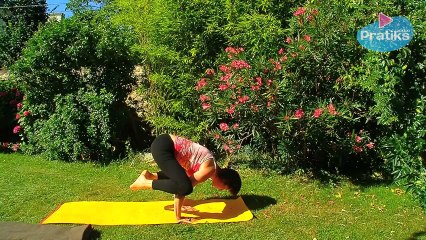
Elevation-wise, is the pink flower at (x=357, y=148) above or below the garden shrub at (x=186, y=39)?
below

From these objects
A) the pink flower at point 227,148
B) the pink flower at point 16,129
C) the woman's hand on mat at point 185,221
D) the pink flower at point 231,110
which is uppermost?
the pink flower at point 231,110

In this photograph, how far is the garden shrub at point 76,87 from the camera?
269 inches

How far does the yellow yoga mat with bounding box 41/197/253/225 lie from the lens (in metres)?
4.70

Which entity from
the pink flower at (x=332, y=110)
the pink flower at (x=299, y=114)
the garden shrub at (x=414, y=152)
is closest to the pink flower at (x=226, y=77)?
the pink flower at (x=299, y=114)

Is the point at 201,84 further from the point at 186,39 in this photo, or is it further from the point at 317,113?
the point at 317,113

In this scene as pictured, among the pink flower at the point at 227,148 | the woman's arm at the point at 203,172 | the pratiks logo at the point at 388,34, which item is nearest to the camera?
the pratiks logo at the point at 388,34

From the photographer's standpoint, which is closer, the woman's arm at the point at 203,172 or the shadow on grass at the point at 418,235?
the shadow on grass at the point at 418,235

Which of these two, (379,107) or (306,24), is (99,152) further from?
(379,107)

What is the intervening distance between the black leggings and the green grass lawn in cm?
38

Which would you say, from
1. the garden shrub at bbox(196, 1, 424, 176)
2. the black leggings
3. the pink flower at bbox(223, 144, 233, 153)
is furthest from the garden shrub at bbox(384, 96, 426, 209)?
the pink flower at bbox(223, 144, 233, 153)

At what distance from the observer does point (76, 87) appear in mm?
7164

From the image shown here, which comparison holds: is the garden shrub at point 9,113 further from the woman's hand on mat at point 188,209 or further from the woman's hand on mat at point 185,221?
the woman's hand on mat at point 185,221

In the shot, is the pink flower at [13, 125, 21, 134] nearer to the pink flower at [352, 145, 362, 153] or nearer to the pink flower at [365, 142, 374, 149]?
the pink flower at [352, 145, 362, 153]

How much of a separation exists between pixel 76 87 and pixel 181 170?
3.25 metres
